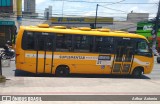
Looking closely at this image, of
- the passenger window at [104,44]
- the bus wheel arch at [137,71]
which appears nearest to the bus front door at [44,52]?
the passenger window at [104,44]

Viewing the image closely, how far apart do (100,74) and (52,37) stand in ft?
12.4

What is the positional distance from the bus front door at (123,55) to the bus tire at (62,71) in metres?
2.56

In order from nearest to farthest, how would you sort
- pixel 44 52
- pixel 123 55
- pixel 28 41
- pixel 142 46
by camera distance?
1. pixel 28 41
2. pixel 44 52
3. pixel 123 55
4. pixel 142 46

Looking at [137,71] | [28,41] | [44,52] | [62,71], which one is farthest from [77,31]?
[137,71]

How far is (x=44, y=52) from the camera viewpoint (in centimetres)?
1432

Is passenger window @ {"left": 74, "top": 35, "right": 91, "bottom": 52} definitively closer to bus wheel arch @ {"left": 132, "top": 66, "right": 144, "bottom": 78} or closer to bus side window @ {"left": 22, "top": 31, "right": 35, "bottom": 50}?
bus side window @ {"left": 22, "top": 31, "right": 35, "bottom": 50}

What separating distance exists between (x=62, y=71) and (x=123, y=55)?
338cm

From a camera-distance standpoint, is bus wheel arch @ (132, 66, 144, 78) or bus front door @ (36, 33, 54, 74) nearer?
bus front door @ (36, 33, 54, 74)

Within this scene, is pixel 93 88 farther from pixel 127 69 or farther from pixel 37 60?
pixel 127 69

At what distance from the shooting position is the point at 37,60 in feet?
47.0

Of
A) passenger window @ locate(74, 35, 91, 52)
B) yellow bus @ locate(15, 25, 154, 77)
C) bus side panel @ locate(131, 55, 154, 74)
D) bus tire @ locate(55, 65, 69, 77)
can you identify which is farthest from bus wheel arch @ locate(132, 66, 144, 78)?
bus tire @ locate(55, 65, 69, 77)

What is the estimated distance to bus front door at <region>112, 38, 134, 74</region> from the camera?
1553 centimetres

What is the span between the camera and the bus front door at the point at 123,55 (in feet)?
51.0

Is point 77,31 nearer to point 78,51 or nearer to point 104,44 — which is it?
point 78,51
